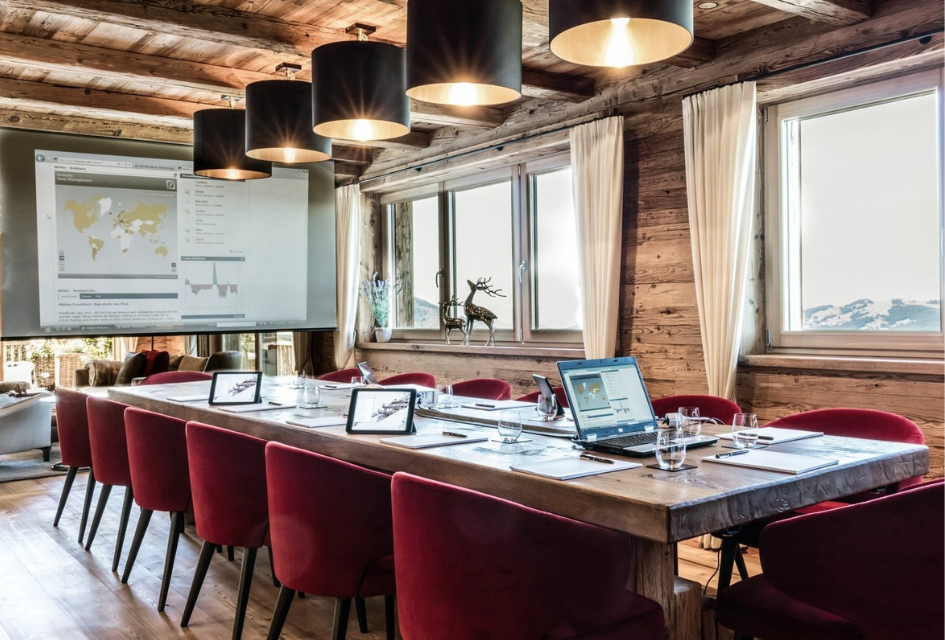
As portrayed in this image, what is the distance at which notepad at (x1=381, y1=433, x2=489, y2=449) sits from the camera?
2.60 metres

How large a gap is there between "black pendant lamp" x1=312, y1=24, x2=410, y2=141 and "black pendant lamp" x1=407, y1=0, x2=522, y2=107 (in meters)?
0.45

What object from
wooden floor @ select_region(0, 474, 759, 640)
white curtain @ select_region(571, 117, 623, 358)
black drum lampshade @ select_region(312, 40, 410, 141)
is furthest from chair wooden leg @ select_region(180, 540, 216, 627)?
white curtain @ select_region(571, 117, 623, 358)

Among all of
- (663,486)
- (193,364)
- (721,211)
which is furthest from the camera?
(193,364)

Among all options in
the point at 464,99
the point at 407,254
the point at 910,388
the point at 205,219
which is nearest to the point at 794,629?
the point at 464,99

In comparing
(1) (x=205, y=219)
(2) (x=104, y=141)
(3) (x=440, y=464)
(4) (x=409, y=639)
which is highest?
(2) (x=104, y=141)

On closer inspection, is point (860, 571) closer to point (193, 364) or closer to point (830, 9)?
point (830, 9)

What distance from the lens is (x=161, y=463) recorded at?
3361mm

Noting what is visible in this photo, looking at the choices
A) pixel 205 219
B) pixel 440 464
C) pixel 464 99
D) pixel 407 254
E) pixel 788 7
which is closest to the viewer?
pixel 440 464

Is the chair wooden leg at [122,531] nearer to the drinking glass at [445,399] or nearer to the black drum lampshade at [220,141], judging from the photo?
the drinking glass at [445,399]

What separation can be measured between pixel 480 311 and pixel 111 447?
2.90 m

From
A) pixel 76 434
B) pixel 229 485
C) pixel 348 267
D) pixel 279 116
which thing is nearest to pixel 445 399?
pixel 229 485

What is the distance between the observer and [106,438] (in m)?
3.92

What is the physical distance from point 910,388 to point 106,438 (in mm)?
3650

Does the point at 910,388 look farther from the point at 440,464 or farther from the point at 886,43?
the point at 440,464
